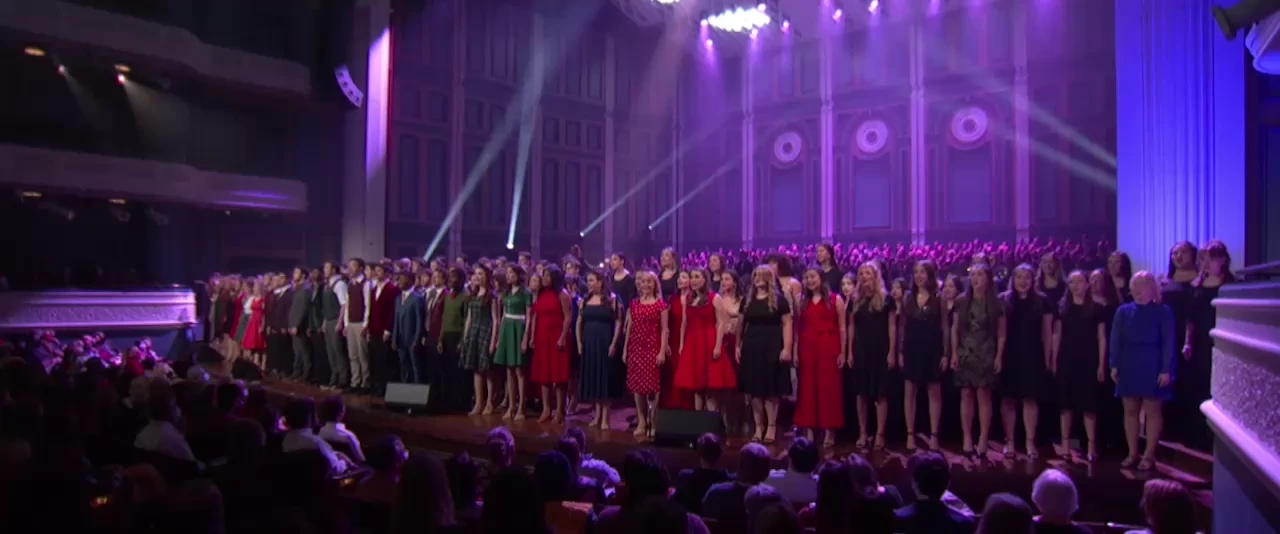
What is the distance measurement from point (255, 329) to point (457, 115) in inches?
239

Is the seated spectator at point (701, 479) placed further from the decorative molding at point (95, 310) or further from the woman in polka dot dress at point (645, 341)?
the decorative molding at point (95, 310)

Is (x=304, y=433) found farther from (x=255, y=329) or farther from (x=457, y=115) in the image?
(x=457, y=115)

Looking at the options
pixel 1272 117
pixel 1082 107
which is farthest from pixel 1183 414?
pixel 1082 107

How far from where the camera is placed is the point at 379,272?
883cm

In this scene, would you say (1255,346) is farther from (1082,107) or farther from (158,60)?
(158,60)

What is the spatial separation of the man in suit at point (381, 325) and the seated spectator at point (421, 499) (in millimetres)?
6195

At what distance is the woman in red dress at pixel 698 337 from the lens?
20.2 feet

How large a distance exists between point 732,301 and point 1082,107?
34.3ft

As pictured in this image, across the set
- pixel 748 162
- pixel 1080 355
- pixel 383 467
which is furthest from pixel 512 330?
pixel 748 162

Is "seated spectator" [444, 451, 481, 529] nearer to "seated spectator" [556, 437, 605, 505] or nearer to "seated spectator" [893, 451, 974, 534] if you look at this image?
"seated spectator" [556, 437, 605, 505]

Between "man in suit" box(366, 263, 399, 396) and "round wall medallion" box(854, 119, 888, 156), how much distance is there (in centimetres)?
1099

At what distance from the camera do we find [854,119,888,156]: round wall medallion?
54.0ft

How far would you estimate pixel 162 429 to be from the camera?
12.5 ft

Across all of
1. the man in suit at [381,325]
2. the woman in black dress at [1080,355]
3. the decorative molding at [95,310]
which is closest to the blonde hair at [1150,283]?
the woman in black dress at [1080,355]
